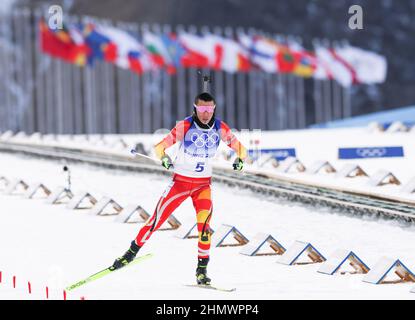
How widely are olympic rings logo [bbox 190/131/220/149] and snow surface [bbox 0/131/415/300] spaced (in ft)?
4.77

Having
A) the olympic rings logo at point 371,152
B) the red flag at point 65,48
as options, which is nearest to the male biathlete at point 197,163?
the olympic rings logo at point 371,152

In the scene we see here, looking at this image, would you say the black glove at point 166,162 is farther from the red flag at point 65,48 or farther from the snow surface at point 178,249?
the red flag at point 65,48

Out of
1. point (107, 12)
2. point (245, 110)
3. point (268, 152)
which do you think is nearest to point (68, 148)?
point (268, 152)

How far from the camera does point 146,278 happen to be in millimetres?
13961

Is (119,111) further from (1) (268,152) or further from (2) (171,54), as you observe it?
A: (1) (268,152)

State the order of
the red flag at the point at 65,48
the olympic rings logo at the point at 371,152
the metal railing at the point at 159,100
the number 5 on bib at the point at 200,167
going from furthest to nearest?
the metal railing at the point at 159,100 → the red flag at the point at 65,48 → the olympic rings logo at the point at 371,152 → the number 5 on bib at the point at 200,167

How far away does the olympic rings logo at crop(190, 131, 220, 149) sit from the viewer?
1274 centimetres

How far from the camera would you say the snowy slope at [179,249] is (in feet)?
42.7

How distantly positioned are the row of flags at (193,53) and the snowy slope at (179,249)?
2200cm

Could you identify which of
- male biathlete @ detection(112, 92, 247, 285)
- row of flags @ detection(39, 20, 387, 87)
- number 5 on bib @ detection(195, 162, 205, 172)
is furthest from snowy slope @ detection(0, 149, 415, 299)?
row of flags @ detection(39, 20, 387, 87)

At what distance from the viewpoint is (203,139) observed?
12750 millimetres

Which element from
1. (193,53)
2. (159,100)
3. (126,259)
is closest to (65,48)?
(193,53)

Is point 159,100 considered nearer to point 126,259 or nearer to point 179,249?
point 179,249
